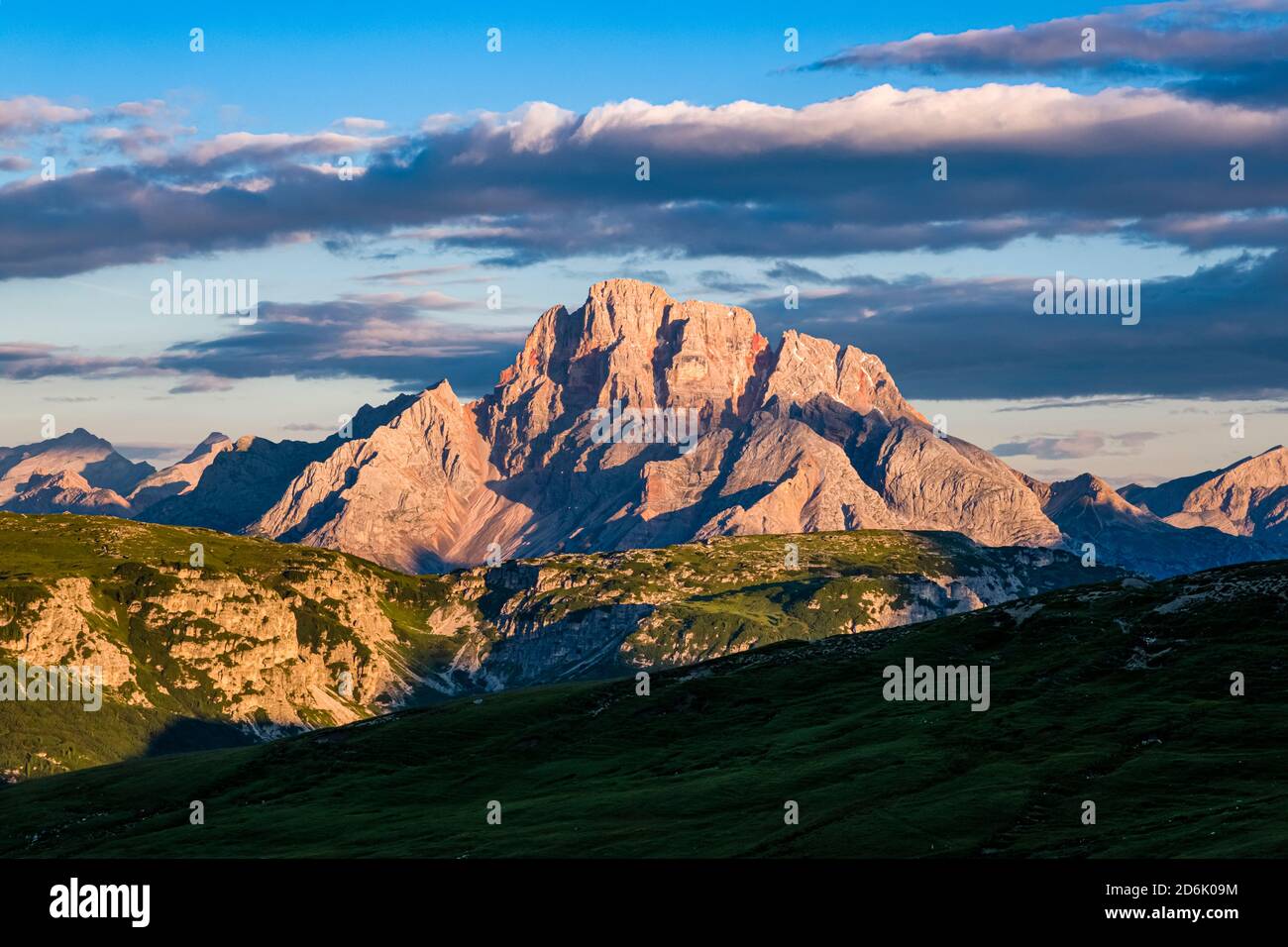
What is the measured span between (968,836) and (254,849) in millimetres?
90607
